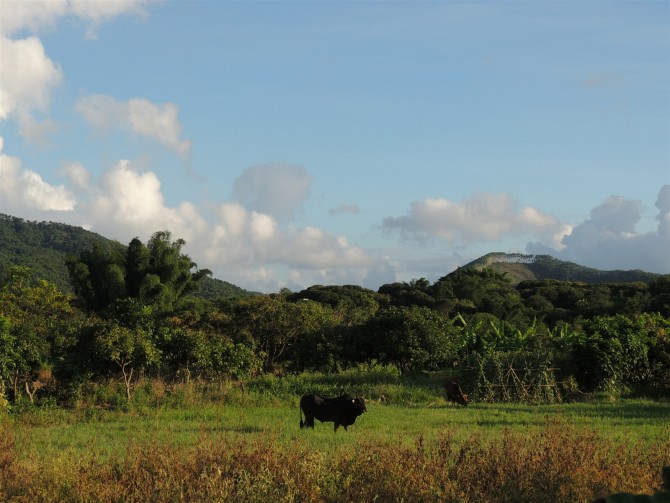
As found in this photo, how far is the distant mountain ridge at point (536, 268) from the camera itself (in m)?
128

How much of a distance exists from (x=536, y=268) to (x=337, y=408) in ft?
424

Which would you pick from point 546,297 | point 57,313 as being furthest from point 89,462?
Answer: point 546,297

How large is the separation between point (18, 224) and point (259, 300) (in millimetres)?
85975

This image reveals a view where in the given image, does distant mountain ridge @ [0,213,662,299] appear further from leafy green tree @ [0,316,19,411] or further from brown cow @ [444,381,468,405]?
brown cow @ [444,381,468,405]

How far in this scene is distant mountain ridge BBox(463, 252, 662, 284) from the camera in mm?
128250

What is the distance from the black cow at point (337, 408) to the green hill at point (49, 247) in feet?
230

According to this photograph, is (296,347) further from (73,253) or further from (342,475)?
(73,253)

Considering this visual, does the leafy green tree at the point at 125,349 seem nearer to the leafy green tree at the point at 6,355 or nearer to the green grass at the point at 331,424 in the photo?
the leafy green tree at the point at 6,355

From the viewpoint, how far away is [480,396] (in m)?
25.8

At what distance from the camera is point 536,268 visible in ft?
460

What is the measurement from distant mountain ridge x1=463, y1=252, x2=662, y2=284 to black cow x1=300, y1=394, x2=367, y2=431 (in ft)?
362

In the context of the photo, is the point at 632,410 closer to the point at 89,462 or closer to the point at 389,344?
the point at 389,344

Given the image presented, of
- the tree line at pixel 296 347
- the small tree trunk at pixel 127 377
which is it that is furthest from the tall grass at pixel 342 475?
the small tree trunk at pixel 127 377

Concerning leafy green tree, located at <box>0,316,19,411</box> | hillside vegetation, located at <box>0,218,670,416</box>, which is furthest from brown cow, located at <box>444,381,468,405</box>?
leafy green tree, located at <box>0,316,19,411</box>
